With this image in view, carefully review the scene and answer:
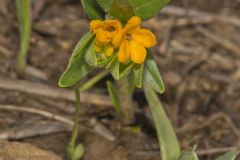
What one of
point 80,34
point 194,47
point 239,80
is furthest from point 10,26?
point 239,80

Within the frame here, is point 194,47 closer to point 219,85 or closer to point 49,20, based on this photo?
point 219,85

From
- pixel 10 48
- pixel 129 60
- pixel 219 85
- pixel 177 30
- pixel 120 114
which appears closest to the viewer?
pixel 129 60

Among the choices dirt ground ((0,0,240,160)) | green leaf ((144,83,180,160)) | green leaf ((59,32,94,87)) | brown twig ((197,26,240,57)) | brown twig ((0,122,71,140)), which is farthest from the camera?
brown twig ((197,26,240,57))

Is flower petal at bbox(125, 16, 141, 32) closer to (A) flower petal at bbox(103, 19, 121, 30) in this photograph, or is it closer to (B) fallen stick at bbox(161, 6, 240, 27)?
(A) flower petal at bbox(103, 19, 121, 30)

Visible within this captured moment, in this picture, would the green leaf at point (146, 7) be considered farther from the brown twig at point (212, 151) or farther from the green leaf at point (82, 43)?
the brown twig at point (212, 151)

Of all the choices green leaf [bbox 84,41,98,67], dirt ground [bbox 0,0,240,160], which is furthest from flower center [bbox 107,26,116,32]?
dirt ground [bbox 0,0,240,160]

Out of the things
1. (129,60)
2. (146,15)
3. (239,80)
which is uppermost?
(146,15)
